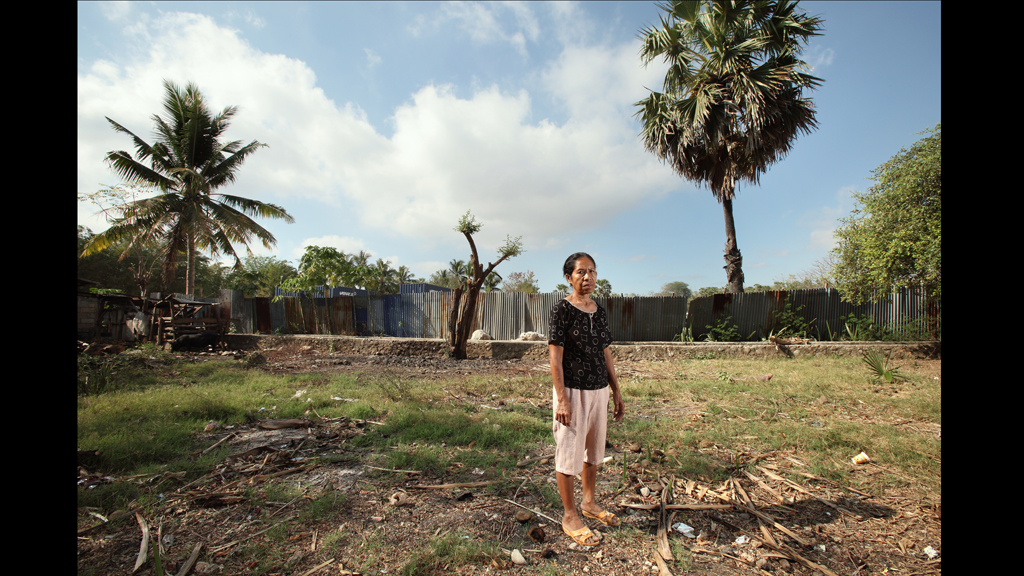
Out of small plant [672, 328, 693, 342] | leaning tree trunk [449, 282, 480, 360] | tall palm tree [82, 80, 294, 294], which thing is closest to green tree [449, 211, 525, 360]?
Result: leaning tree trunk [449, 282, 480, 360]

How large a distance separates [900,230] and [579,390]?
32.6ft

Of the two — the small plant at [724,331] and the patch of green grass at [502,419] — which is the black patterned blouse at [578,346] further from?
the small plant at [724,331]

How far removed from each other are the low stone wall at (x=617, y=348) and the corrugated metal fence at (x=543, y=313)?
111cm

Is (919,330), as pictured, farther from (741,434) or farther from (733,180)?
(741,434)

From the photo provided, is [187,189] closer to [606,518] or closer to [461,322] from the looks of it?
[461,322]

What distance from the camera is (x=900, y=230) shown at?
27.8 feet

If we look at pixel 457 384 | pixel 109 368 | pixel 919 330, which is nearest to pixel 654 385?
pixel 457 384

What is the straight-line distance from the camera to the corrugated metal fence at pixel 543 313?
1062 cm

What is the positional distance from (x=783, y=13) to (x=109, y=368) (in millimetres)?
17820

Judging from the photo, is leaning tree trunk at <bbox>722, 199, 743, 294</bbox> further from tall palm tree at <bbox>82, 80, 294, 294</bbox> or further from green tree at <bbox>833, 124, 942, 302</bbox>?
tall palm tree at <bbox>82, 80, 294, 294</bbox>

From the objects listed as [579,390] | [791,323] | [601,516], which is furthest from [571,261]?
[791,323]

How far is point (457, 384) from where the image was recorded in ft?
23.7

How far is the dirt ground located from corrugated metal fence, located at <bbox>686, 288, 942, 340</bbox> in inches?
342

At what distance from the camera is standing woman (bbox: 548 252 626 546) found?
2.46 metres
